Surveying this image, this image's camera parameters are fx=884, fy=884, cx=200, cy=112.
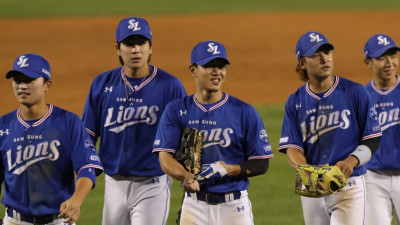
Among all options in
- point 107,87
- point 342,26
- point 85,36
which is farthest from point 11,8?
point 107,87

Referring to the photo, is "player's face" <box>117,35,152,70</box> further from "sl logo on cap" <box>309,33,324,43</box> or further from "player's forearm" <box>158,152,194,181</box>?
"sl logo on cap" <box>309,33,324,43</box>

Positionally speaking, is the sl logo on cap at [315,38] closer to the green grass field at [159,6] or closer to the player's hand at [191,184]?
the player's hand at [191,184]

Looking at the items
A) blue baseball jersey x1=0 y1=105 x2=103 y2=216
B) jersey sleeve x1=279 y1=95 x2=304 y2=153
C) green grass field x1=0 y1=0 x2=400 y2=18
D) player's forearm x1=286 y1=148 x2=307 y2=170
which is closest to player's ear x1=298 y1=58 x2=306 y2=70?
jersey sleeve x1=279 y1=95 x2=304 y2=153

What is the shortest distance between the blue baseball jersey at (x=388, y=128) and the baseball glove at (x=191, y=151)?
81.3 inches

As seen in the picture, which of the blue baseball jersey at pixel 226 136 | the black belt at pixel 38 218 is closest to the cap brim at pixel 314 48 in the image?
the blue baseball jersey at pixel 226 136

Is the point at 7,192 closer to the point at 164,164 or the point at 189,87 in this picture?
the point at 164,164

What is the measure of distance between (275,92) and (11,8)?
1299 centimetres

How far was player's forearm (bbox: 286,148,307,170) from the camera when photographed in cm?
714

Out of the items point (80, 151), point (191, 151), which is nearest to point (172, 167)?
point (191, 151)

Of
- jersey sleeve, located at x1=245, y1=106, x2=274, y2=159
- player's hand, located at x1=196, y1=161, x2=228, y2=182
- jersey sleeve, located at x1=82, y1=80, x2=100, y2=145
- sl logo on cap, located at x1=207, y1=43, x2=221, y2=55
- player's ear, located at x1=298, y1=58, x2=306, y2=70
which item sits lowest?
player's hand, located at x1=196, y1=161, x2=228, y2=182

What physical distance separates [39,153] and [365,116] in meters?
2.60

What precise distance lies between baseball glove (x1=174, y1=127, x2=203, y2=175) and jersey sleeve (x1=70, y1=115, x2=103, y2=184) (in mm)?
732

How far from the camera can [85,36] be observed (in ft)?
76.7

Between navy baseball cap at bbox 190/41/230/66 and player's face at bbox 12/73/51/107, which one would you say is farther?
navy baseball cap at bbox 190/41/230/66
